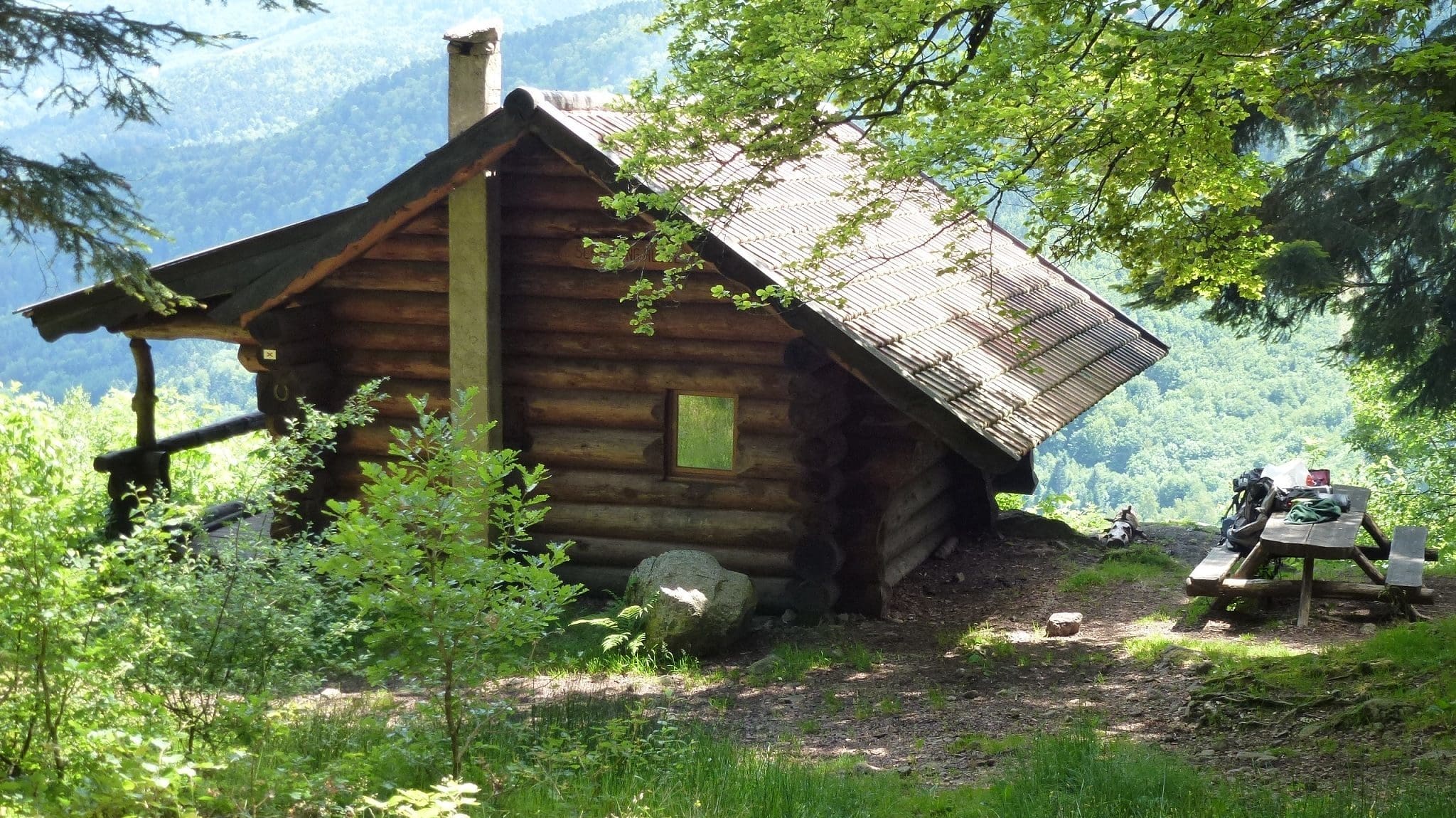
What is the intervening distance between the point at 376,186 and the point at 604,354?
104 metres

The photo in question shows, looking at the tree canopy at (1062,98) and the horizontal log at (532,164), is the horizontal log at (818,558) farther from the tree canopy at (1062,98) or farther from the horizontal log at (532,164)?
the horizontal log at (532,164)

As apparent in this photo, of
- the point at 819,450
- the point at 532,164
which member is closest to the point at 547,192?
the point at 532,164

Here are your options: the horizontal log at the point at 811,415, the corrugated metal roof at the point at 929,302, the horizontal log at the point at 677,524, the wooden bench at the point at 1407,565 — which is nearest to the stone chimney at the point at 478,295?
the horizontal log at the point at 677,524

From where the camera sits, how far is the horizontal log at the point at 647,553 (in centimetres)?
1072

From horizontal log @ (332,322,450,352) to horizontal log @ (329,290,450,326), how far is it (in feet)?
0.16

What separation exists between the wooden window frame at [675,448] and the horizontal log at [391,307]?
7.09ft

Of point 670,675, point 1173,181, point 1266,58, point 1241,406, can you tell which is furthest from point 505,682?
point 1241,406

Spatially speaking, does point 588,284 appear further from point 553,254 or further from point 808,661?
point 808,661

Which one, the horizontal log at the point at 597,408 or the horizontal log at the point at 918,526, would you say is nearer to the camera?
the horizontal log at the point at 597,408

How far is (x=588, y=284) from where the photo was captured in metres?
10.9

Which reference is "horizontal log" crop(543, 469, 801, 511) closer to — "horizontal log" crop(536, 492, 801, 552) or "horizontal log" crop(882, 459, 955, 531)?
"horizontal log" crop(536, 492, 801, 552)

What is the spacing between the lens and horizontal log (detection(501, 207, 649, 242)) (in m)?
10.7

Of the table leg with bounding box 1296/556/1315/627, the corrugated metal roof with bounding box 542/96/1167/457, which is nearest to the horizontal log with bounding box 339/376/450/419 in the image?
the corrugated metal roof with bounding box 542/96/1167/457

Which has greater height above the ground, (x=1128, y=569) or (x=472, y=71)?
(x=472, y=71)
